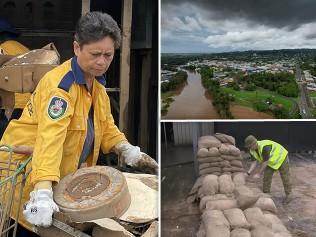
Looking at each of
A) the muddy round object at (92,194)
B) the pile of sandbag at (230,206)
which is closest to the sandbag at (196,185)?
the pile of sandbag at (230,206)

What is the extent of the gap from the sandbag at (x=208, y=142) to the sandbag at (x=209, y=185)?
40cm

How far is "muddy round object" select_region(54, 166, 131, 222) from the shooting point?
64.1 inches

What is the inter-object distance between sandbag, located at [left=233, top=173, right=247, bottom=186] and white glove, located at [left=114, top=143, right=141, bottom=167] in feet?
4.33

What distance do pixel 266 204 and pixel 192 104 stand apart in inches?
51.2

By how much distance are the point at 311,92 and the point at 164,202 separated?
1.06 m

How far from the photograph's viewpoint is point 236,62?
256 cm

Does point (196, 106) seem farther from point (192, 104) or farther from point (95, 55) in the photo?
point (95, 55)

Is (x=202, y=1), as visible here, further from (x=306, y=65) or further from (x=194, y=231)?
(x=194, y=231)

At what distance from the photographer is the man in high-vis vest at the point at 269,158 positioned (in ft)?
8.75

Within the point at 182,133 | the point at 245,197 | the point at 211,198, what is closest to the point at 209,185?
the point at 211,198

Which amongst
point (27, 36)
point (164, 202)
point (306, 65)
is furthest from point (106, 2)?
point (164, 202)

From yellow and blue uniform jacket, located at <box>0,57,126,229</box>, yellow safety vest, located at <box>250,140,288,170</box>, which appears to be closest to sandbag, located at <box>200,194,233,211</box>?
yellow safety vest, located at <box>250,140,288,170</box>

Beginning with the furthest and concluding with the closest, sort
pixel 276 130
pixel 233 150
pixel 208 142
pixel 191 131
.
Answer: pixel 233 150
pixel 276 130
pixel 208 142
pixel 191 131

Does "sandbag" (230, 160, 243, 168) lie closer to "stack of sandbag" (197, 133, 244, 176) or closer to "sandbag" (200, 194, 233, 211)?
"stack of sandbag" (197, 133, 244, 176)
